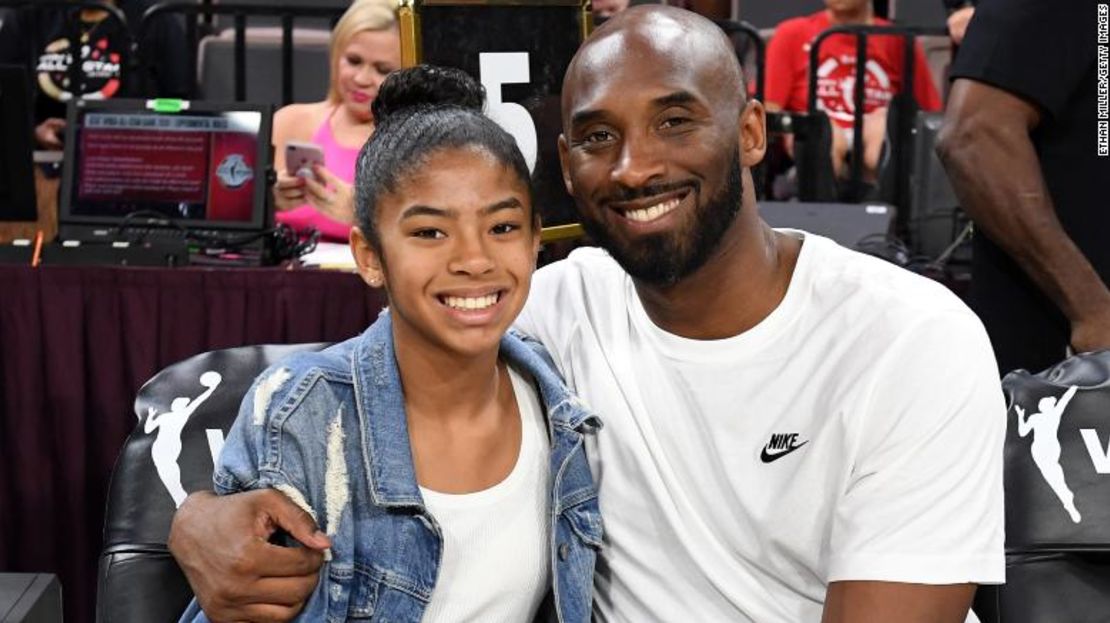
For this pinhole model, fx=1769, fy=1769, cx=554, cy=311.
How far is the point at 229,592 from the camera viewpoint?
228 centimetres

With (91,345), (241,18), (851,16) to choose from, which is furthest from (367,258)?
(851,16)

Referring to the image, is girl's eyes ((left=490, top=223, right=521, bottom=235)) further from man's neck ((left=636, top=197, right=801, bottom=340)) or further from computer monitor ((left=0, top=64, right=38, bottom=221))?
computer monitor ((left=0, top=64, right=38, bottom=221))

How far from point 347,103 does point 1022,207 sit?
2.81 metres

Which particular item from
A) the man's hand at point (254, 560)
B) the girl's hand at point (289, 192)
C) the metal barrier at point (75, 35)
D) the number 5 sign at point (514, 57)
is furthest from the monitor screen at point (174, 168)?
the man's hand at point (254, 560)

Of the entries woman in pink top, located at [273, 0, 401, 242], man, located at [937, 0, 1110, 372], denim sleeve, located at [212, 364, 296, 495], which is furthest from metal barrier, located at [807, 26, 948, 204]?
denim sleeve, located at [212, 364, 296, 495]

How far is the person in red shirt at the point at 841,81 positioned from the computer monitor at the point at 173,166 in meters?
2.31

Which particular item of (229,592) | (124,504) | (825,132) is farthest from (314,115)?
(229,592)

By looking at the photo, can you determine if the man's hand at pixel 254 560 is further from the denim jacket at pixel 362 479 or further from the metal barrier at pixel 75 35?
the metal barrier at pixel 75 35

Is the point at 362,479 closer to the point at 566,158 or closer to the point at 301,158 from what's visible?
the point at 566,158

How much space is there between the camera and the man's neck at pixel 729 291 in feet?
8.29

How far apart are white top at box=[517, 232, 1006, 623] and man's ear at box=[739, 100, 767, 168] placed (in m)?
0.15

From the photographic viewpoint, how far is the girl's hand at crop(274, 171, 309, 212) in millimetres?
5352

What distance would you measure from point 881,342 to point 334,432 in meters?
0.75

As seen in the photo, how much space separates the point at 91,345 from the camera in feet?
14.4
